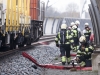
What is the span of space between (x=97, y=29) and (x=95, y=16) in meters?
0.49

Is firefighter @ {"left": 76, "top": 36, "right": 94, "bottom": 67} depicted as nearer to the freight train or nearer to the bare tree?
the freight train

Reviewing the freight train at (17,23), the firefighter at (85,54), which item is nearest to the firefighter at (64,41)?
the firefighter at (85,54)

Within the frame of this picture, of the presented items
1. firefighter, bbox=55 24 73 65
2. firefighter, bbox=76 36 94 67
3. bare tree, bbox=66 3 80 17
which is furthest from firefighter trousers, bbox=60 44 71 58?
bare tree, bbox=66 3 80 17

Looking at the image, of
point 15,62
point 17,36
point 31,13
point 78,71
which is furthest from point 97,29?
point 31,13

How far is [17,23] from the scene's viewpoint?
1334 centimetres

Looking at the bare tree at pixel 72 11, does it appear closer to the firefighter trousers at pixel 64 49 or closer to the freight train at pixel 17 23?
the freight train at pixel 17 23

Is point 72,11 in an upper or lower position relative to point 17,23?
upper

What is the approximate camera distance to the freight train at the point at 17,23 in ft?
36.3

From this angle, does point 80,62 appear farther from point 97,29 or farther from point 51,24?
point 51,24

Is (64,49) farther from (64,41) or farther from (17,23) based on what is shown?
(17,23)

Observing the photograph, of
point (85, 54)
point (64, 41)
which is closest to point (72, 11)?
point (64, 41)

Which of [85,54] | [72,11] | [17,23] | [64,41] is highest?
[72,11]

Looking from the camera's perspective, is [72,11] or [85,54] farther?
[72,11]

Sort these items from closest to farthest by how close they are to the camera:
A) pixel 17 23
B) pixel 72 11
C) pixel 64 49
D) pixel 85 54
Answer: pixel 85 54 → pixel 64 49 → pixel 17 23 → pixel 72 11
